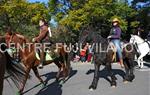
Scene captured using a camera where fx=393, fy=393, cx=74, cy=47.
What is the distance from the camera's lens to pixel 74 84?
48.0ft

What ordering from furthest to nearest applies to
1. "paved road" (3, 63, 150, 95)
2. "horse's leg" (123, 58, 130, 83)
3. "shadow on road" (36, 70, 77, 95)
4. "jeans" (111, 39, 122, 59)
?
"horse's leg" (123, 58, 130, 83) < "jeans" (111, 39, 122, 59) < "shadow on road" (36, 70, 77, 95) < "paved road" (3, 63, 150, 95)

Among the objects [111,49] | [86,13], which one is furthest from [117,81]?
[86,13]

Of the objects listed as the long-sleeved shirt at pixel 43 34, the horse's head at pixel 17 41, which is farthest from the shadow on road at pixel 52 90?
the long-sleeved shirt at pixel 43 34

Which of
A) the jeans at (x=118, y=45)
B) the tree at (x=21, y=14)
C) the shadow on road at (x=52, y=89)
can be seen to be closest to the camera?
the shadow on road at (x=52, y=89)

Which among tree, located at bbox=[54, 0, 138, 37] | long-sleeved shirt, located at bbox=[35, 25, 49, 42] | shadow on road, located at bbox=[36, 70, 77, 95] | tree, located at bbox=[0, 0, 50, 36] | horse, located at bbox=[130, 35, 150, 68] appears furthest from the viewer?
tree, located at bbox=[0, 0, 50, 36]

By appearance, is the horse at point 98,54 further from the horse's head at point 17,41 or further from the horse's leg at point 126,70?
the horse's head at point 17,41

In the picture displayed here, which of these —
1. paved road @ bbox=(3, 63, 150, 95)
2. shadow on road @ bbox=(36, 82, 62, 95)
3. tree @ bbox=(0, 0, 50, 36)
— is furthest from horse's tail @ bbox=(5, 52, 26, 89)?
tree @ bbox=(0, 0, 50, 36)

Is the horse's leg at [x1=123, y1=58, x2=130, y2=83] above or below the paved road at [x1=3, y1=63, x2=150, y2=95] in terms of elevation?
above

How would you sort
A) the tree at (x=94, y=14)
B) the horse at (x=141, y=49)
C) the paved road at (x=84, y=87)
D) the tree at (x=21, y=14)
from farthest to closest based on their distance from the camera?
the tree at (x=21, y=14)
the tree at (x=94, y=14)
the horse at (x=141, y=49)
the paved road at (x=84, y=87)

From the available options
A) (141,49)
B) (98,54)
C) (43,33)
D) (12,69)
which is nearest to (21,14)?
(141,49)

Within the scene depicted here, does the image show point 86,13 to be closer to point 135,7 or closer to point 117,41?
point 135,7

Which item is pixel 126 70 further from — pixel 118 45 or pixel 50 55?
pixel 50 55

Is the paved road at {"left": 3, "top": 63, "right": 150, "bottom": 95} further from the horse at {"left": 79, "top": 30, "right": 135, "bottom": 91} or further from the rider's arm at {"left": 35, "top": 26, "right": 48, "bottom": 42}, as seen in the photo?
the rider's arm at {"left": 35, "top": 26, "right": 48, "bottom": 42}

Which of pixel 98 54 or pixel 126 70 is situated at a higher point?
pixel 98 54
